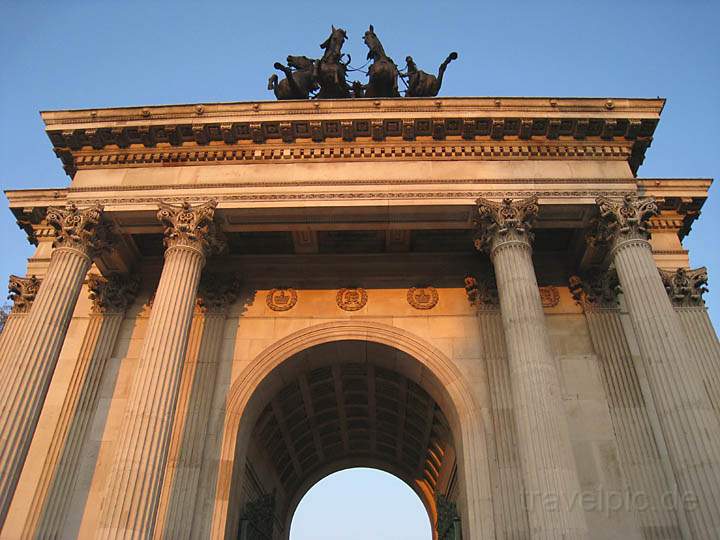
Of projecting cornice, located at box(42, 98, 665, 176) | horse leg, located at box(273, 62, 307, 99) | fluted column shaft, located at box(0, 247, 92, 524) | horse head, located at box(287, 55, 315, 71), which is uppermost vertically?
horse head, located at box(287, 55, 315, 71)

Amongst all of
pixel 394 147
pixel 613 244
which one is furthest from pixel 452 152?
pixel 613 244

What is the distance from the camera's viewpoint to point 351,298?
72.2 feet

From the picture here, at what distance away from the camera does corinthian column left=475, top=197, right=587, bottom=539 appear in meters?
14.0

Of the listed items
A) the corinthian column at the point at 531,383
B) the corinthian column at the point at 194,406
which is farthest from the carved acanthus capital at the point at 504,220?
the corinthian column at the point at 194,406

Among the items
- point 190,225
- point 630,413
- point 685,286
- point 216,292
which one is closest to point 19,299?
point 216,292

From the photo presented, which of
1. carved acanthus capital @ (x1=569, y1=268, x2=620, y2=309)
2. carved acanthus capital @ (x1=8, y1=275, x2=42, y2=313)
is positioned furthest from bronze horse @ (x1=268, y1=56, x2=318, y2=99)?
carved acanthus capital @ (x1=569, y1=268, x2=620, y2=309)

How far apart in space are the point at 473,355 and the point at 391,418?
7.61 meters

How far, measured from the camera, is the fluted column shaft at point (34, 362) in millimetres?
15500

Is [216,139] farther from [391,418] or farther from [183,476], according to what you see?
[391,418]

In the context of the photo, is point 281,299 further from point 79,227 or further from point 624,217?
point 624,217

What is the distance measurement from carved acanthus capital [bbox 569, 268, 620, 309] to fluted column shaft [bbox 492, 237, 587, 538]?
4302 millimetres

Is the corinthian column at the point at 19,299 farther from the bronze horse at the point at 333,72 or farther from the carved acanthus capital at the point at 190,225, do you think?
the bronze horse at the point at 333,72

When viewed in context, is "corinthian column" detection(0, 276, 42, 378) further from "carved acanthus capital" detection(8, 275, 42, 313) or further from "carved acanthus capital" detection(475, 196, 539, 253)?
"carved acanthus capital" detection(475, 196, 539, 253)

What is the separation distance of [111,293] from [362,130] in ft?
35.0
